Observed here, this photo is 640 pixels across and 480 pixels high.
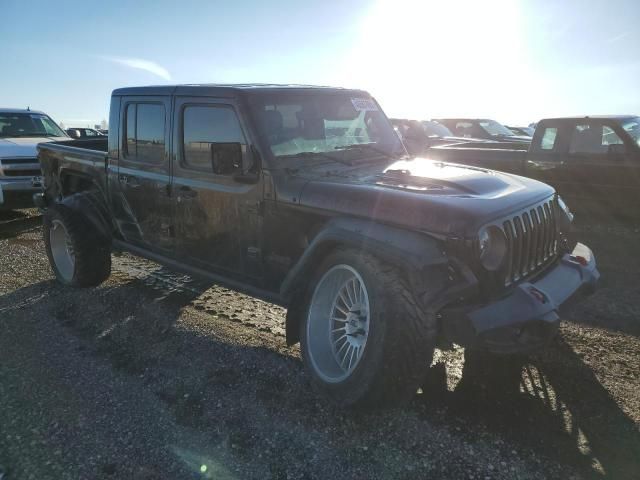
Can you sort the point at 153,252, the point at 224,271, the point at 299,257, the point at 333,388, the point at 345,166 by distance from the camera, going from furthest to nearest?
the point at 153,252 < the point at 224,271 < the point at 345,166 < the point at 299,257 < the point at 333,388

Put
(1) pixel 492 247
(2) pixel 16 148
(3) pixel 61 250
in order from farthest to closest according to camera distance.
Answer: (2) pixel 16 148 < (3) pixel 61 250 < (1) pixel 492 247

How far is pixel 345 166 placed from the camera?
3611 mm

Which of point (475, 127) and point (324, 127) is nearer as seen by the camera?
point (324, 127)

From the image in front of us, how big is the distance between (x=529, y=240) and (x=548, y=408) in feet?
3.24

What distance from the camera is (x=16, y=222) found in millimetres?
8844

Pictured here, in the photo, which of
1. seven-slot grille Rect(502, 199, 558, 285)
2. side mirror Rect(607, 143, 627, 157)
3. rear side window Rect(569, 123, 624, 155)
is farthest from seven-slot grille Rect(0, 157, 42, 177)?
side mirror Rect(607, 143, 627, 157)

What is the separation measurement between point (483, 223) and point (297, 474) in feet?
5.14

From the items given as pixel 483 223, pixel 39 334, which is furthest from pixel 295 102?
pixel 39 334

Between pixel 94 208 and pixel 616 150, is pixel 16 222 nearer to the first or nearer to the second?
pixel 94 208

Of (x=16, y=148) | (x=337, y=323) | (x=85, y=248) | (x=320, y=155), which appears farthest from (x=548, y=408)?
(x=16, y=148)

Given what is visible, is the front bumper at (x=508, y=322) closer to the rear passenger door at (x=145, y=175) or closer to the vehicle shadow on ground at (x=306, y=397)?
the vehicle shadow on ground at (x=306, y=397)

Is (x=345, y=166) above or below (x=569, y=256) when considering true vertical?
above

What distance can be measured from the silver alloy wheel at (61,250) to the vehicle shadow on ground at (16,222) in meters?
2.82

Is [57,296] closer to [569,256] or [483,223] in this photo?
[483,223]
